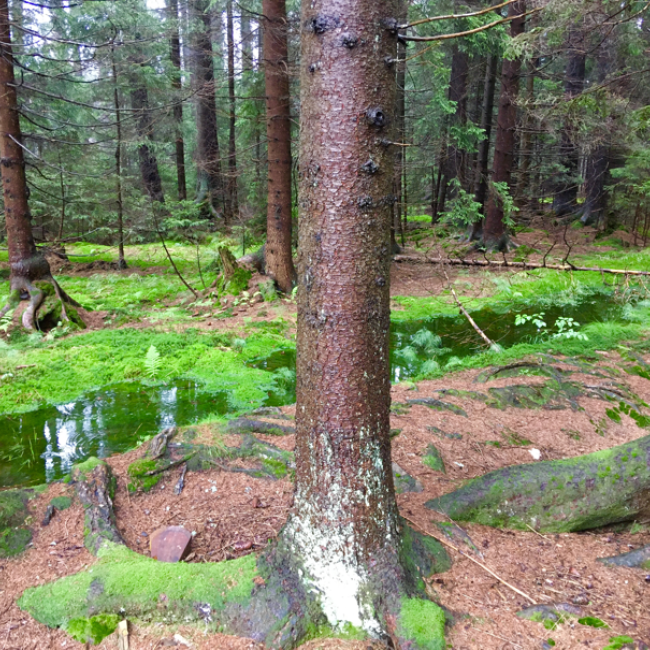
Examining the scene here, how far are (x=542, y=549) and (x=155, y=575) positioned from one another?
86.5 inches

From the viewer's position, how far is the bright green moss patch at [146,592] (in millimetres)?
2354

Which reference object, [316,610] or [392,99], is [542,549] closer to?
[316,610]

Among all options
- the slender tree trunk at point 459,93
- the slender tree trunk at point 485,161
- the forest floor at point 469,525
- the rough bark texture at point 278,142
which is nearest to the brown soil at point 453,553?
→ the forest floor at point 469,525

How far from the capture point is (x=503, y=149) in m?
14.9

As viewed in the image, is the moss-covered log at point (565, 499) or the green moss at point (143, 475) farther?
the green moss at point (143, 475)

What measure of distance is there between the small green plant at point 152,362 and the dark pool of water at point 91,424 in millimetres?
276

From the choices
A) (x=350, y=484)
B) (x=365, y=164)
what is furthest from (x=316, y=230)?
(x=350, y=484)

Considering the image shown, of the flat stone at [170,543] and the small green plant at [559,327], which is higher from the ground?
the small green plant at [559,327]

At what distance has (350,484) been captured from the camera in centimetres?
229

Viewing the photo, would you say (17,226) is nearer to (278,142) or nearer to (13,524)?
(278,142)

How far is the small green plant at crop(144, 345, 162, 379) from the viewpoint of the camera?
23.7 ft

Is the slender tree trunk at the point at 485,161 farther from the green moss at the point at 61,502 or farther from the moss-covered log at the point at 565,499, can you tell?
the green moss at the point at 61,502

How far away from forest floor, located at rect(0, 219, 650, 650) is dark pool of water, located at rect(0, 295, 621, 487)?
1.46 ft

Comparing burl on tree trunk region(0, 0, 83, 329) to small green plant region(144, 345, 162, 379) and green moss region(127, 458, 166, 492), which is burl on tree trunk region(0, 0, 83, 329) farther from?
green moss region(127, 458, 166, 492)
